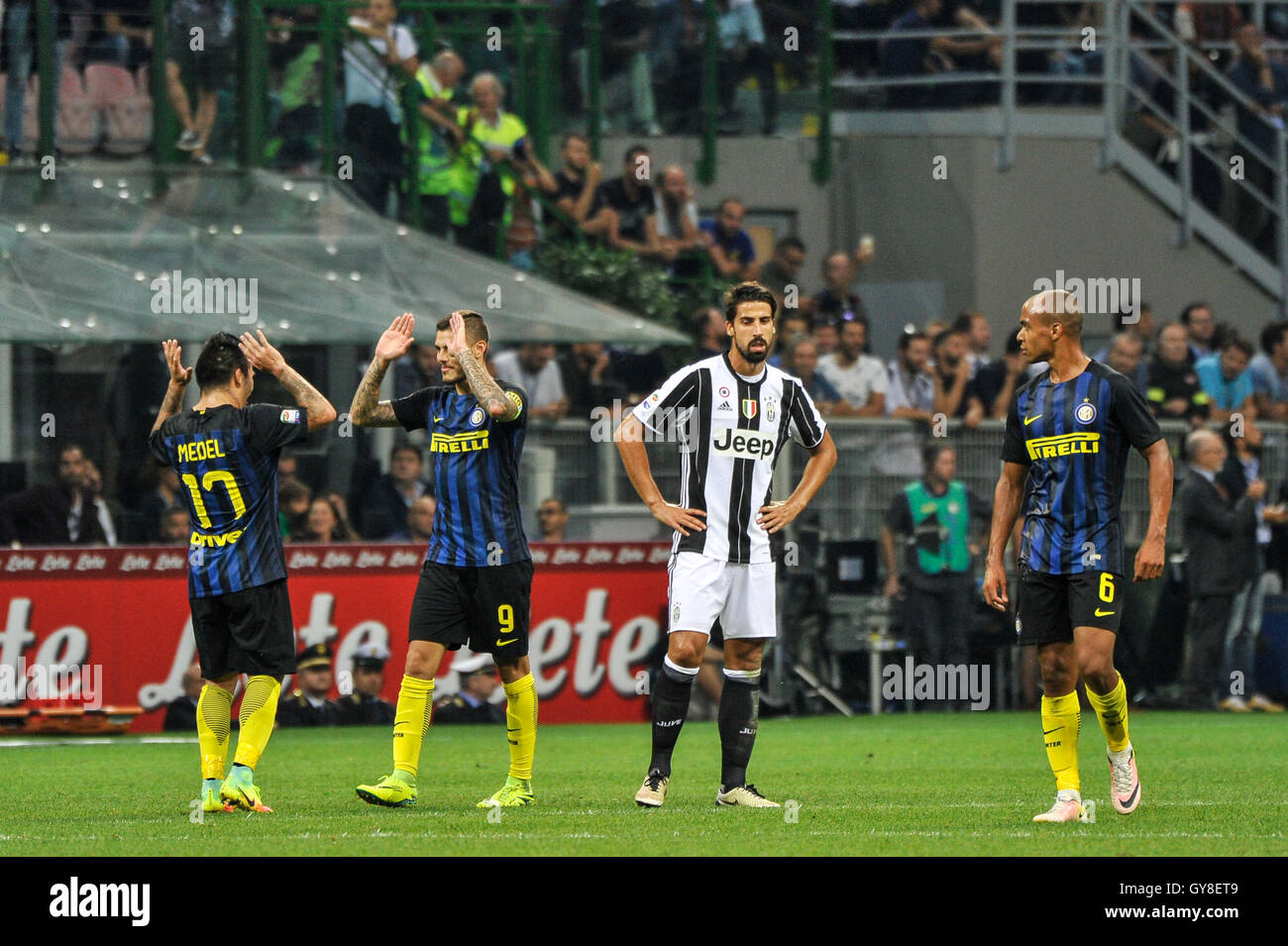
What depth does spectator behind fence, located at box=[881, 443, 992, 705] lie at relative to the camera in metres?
17.0

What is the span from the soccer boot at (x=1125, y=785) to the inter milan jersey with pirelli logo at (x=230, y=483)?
149 inches

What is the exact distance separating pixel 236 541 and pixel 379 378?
98 cm

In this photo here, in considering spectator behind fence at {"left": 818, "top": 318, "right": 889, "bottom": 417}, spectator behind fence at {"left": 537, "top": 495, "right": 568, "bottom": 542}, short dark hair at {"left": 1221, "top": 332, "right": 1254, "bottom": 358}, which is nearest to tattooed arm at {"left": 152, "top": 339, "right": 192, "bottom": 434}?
spectator behind fence at {"left": 537, "top": 495, "right": 568, "bottom": 542}

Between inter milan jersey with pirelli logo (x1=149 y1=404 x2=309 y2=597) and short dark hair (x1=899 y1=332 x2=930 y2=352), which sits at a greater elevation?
short dark hair (x1=899 y1=332 x2=930 y2=352)

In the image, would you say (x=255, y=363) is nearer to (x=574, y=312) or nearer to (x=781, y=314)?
(x=574, y=312)

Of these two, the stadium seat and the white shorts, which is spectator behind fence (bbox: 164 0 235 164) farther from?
the white shorts

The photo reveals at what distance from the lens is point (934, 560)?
17.0 metres

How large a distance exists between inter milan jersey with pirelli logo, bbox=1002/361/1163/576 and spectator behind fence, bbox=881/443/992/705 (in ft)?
26.6

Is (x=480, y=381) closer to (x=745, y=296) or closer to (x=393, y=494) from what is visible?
(x=745, y=296)

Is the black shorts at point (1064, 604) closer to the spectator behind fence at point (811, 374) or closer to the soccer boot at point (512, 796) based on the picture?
the soccer boot at point (512, 796)

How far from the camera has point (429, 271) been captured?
18281 mm

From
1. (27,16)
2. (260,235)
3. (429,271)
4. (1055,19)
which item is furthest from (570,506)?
(1055,19)

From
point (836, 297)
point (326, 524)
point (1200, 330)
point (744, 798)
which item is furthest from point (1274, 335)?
point (744, 798)

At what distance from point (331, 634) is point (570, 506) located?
2390 millimetres
